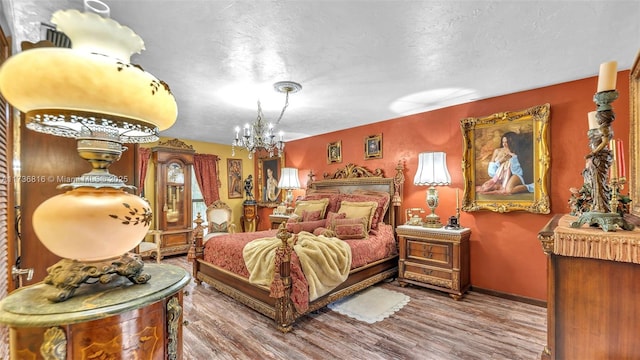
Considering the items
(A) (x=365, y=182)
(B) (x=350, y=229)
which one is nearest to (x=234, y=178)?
(A) (x=365, y=182)

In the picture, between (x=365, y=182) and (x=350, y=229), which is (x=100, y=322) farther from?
(x=365, y=182)

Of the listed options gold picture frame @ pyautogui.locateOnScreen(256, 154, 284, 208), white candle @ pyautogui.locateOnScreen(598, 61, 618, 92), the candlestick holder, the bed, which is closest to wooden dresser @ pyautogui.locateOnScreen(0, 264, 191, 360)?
the bed

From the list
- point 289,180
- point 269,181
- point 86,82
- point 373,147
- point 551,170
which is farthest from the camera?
point 269,181

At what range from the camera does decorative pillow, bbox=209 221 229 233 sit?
18.3 feet

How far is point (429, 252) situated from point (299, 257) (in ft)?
5.83

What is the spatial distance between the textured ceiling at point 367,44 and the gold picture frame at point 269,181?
3.11 meters

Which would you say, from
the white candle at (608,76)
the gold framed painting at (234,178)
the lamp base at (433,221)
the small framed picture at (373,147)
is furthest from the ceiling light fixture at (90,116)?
the gold framed painting at (234,178)

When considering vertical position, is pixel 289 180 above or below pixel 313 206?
above

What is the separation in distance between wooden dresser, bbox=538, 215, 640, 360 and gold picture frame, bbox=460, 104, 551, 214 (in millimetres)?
2065

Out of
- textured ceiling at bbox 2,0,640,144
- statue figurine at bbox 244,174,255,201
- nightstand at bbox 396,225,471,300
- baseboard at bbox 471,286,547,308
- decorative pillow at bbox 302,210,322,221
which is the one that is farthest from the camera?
statue figurine at bbox 244,174,255,201

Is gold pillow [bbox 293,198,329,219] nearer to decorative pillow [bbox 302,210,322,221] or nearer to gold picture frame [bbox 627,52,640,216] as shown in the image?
decorative pillow [bbox 302,210,322,221]

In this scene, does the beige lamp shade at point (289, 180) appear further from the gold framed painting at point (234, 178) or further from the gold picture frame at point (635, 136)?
the gold picture frame at point (635, 136)

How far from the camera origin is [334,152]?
515cm

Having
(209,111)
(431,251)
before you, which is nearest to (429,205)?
(431,251)
